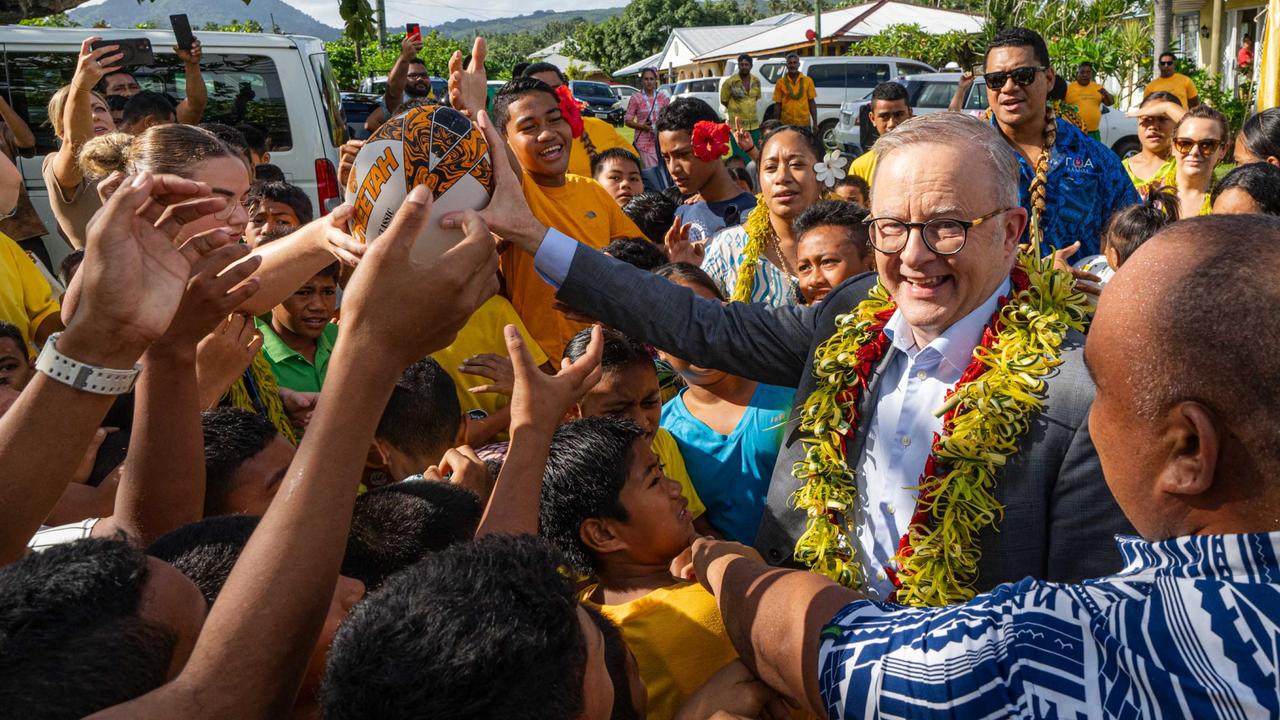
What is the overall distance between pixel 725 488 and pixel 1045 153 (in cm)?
242

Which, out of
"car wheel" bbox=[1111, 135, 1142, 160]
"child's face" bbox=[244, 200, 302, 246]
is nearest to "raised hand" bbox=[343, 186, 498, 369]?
"child's face" bbox=[244, 200, 302, 246]

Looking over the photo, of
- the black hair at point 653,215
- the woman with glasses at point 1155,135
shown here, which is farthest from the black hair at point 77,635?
the woman with glasses at point 1155,135

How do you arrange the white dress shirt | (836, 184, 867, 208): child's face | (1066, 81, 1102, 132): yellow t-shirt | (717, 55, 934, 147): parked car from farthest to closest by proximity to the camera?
(717, 55, 934, 147): parked car < (1066, 81, 1102, 132): yellow t-shirt < (836, 184, 867, 208): child's face < the white dress shirt

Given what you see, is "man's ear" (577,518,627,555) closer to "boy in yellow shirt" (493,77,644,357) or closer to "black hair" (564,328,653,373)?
"black hair" (564,328,653,373)

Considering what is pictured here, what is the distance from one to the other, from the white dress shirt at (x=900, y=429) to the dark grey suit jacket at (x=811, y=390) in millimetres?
51

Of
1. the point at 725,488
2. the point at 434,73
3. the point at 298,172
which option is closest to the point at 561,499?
the point at 725,488

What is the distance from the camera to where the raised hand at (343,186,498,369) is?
1518mm

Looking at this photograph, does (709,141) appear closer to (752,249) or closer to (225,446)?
(752,249)

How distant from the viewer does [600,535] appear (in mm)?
2592

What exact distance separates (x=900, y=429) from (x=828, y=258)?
1987mm

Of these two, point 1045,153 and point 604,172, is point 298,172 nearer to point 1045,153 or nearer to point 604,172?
point 604,172

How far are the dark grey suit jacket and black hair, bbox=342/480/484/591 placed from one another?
0.69 meters

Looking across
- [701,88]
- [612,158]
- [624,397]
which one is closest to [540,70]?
[612,158]

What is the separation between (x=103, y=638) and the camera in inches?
56.1
